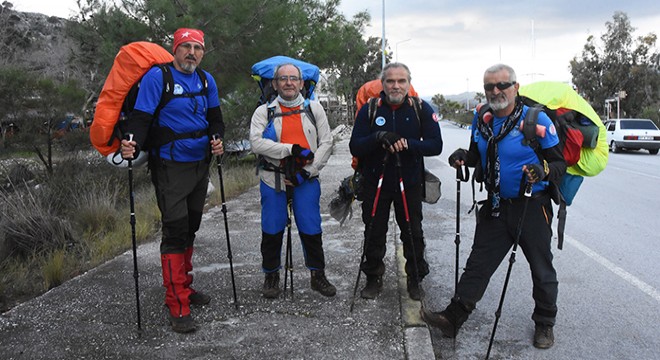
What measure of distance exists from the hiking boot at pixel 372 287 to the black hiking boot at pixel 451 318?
2.19ft

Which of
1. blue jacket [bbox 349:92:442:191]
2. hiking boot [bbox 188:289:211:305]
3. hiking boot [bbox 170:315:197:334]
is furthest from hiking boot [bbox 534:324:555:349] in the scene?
hiking boot [bbox 188:289:211:305]

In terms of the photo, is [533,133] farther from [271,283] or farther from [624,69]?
[624,69]

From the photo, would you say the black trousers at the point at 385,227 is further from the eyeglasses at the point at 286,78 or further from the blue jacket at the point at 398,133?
the eyeglasses at the point at 286,78

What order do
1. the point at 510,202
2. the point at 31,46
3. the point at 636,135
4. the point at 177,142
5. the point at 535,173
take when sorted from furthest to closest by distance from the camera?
1. the point at 31,46
2. the point at 636,135
3. the point at 177,142
4. the point at 510,202
5. the point at 535,173

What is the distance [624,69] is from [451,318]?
38.0 metres

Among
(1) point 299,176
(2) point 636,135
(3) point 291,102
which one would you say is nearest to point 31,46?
(2) point 636,135

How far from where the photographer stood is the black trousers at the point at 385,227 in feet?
14.0

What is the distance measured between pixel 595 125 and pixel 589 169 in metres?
0.31

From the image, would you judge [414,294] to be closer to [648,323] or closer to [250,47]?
[648,323]

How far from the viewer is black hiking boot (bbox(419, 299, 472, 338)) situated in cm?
370

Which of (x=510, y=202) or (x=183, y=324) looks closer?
(x=510, y=202)

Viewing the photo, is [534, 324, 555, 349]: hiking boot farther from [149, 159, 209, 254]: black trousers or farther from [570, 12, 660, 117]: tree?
[570, 12, 660, 117]: tree

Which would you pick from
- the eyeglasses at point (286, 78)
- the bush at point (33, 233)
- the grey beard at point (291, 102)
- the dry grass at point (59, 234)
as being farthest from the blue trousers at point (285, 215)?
the bush at point (33, 233)

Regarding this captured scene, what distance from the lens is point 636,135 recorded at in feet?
65.3
